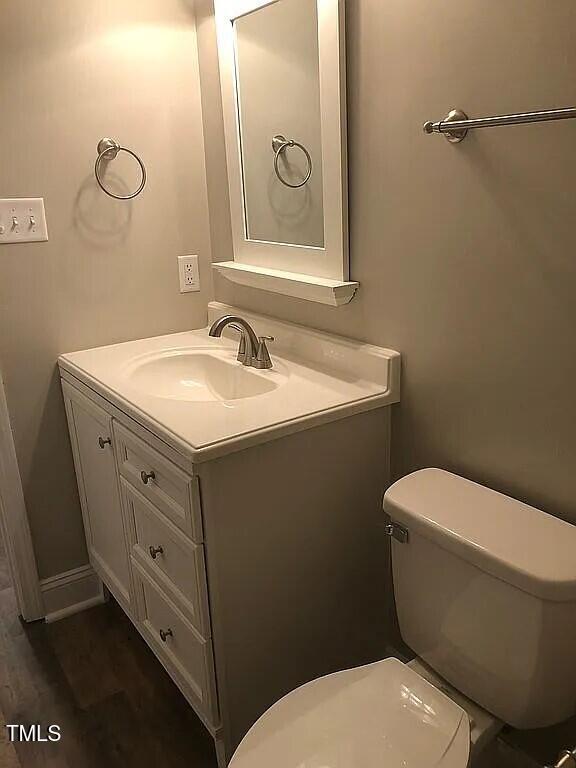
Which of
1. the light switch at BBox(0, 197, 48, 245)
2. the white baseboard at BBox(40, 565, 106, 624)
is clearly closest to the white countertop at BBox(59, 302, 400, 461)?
the light switch at BBox(0, 197, 48, 245)

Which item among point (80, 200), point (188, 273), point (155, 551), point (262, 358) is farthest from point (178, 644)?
point (80, 200)

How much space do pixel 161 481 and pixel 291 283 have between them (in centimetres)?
61

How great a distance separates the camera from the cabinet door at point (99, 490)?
1724 millimetres

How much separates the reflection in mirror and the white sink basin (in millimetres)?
377

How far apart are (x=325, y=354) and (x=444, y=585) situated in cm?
69

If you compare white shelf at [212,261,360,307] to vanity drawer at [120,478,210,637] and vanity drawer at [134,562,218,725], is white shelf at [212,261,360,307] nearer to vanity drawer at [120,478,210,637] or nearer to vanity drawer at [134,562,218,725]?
vanity drawer at [120,478,210,637]

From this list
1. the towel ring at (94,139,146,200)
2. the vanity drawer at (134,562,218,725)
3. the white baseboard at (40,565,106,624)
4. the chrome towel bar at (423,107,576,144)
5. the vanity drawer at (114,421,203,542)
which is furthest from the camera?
the white baseboard at (40,565,106,624)

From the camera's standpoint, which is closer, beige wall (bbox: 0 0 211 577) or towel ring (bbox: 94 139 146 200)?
beige wall (bbox: 0 0 211 577)

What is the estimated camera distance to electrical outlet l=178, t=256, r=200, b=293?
2.09 meters

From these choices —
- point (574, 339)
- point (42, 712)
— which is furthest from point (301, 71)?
point (42, 712)

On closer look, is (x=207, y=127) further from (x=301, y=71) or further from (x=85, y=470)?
(x=85, y=470)

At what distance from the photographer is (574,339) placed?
114cm

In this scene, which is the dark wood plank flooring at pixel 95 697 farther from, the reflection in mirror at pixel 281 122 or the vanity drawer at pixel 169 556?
the reflection in mirror at pixel 281 122

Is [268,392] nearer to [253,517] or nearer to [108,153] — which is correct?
[253,517]
